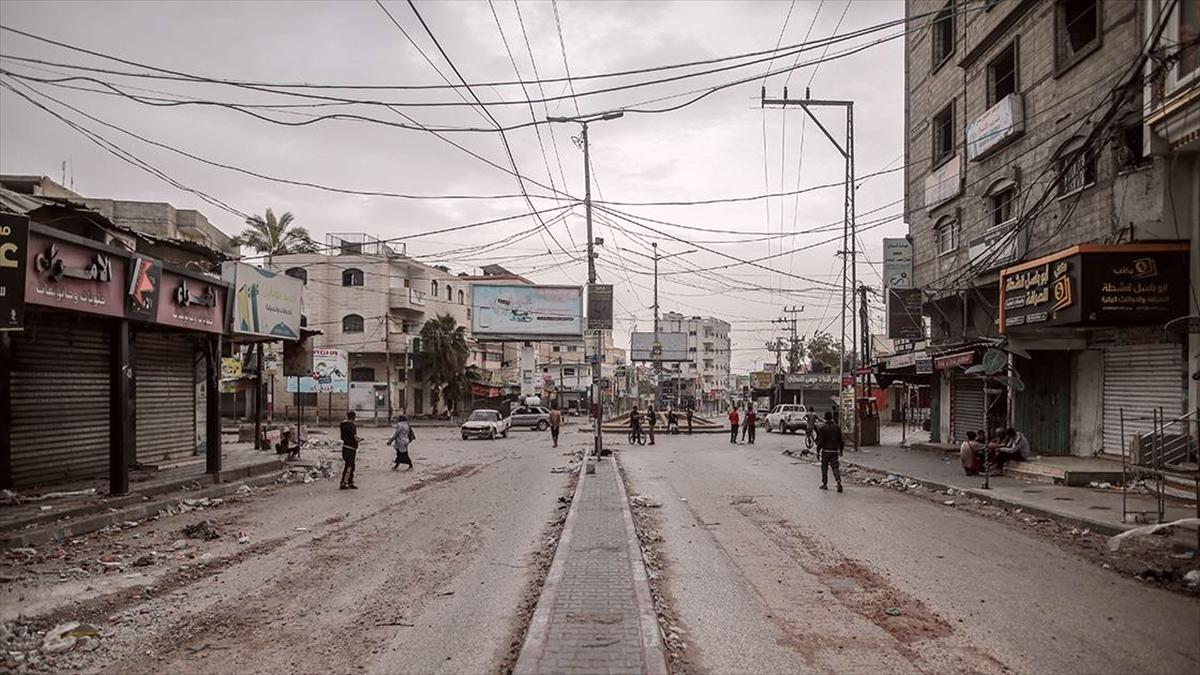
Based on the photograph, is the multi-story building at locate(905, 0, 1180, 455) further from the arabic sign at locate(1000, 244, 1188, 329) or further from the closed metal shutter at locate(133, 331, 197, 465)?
the closed metal shutter at locate(133, 331, 197, 465)

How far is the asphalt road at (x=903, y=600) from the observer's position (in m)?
5.70

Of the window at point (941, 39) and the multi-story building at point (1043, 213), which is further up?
the window at point (941, 39)

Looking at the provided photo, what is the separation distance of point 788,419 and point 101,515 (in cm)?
4114

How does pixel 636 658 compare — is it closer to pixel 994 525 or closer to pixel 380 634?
pixel 380 634

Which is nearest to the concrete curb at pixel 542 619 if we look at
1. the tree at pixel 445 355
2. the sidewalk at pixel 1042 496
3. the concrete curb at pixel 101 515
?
the concrete curb at pixel 101 515

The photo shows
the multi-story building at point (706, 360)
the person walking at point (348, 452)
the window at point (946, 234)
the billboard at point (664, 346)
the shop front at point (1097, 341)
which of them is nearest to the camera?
the shop front at point (1097, 341)

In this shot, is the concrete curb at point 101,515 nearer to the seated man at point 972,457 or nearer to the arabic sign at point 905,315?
the seated man at point 972,457

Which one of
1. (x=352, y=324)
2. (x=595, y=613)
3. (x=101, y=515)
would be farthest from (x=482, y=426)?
(x=595, y=613)

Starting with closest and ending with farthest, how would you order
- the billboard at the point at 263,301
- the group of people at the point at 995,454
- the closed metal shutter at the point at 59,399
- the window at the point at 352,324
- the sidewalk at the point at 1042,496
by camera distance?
the sidewalk at the point at 1042,496 < the closed metal shutter at the point at 59,399 < the group of people at the point at 995,454 < the billboard at the point at 263,301 < the window at the point at 352,324

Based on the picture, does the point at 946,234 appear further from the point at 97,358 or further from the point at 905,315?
the point at 97,358

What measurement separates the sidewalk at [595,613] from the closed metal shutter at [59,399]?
10.1 metres

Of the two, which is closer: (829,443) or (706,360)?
(829,443)

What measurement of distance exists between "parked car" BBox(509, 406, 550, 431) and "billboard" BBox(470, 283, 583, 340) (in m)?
5.09

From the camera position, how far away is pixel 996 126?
21.1 meters
